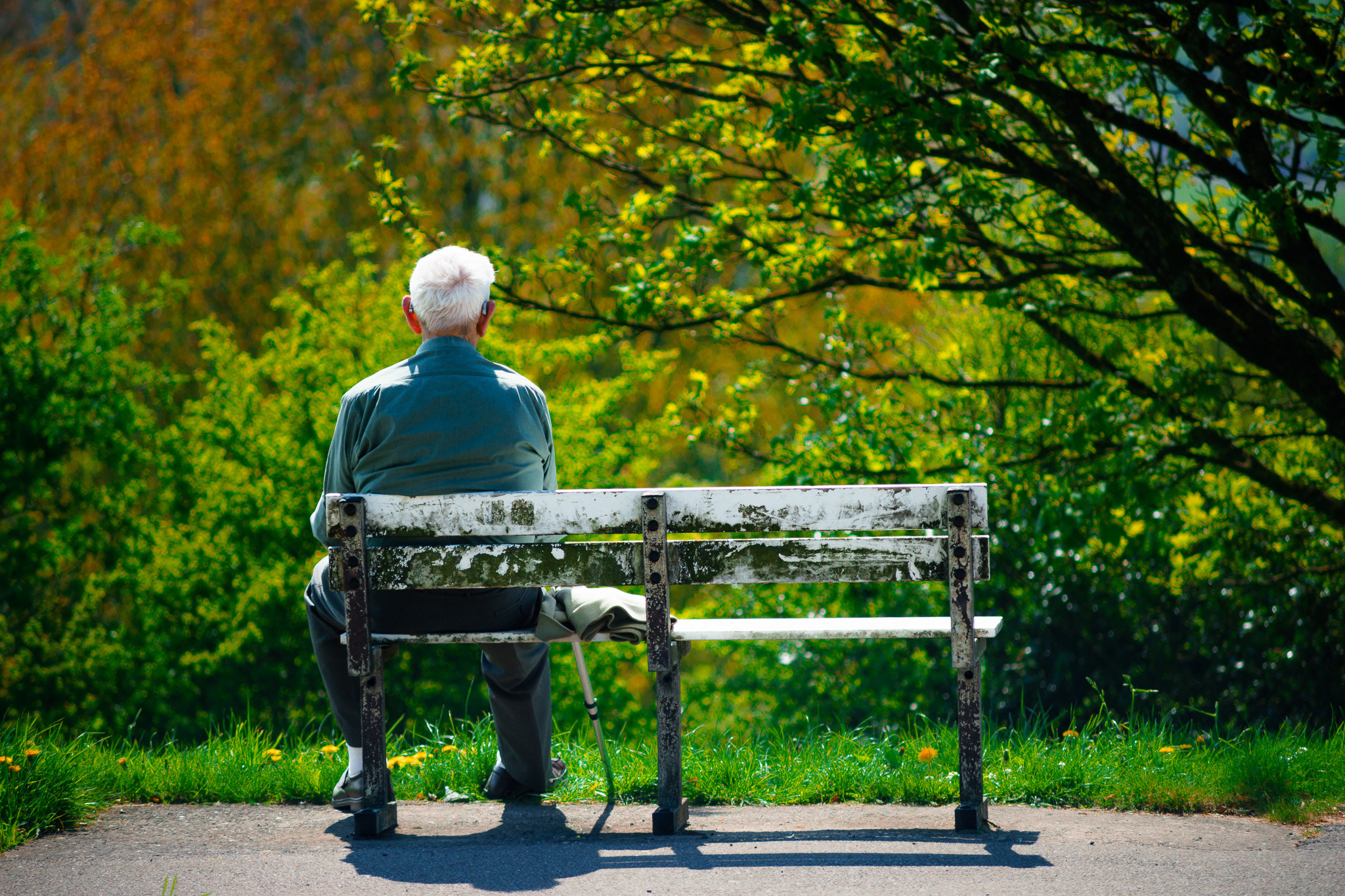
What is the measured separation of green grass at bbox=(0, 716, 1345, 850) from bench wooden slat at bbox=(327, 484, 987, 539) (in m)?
1.05

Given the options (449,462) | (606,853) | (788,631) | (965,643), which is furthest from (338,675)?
(965,643)

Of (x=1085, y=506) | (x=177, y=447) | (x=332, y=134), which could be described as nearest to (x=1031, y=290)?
(x=1085, y=506)

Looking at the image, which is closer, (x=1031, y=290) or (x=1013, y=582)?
(x=1031, y=290)

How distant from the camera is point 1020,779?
406 centimetres

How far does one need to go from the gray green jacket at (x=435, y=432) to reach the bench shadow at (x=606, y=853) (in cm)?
85

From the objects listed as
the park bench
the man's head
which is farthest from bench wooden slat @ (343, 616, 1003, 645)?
the man's head

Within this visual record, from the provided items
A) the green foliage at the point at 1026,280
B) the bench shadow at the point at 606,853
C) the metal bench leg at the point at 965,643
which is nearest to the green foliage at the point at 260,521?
the green foliage at the point at 1026,280

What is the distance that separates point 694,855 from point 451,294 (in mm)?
1763

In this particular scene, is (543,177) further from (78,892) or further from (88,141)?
(78,892)

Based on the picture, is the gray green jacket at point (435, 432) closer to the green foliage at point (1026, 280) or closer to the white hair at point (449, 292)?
the white hair at point (449, 292)

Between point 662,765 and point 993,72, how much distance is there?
247 cm

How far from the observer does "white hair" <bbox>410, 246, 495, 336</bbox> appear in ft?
12.9

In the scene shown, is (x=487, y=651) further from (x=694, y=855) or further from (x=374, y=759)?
(x=694, y=855)

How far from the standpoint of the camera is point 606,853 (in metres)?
3.43
